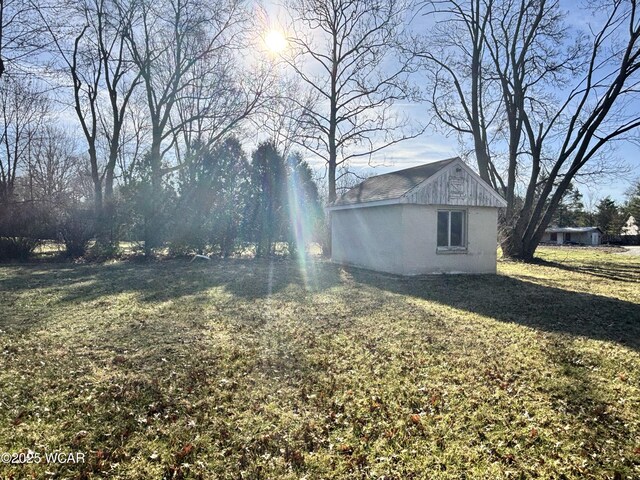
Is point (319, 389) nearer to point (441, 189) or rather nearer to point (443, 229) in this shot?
point (441, 189)

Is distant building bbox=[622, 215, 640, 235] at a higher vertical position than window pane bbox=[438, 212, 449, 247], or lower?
higher

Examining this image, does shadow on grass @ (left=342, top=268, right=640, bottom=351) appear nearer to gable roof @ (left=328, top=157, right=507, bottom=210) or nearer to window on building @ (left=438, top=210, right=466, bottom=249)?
window on building @ (left=438, top=210, right=466, bottom=249)

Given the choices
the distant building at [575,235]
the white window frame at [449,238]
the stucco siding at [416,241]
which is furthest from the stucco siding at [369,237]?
the distant building at [575,235]

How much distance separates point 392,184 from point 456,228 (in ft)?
8.82

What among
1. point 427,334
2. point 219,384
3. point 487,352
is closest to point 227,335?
point 219,384

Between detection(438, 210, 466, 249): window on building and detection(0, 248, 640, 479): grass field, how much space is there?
4.49 meters

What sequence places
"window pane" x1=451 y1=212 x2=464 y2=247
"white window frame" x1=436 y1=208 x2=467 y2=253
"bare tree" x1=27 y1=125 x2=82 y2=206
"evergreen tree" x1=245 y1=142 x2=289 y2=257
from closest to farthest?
"white window frame" x1=436 y1=208 x2=467 y2=253
"window pane" x1=451 y1=212 x2=464 y2=247
"evergreen tree" x1=245 y1=142 x2=289 y2=257
"bare tree" x1=27 y1=125 x2=82 y2=206

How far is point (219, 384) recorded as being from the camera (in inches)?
163

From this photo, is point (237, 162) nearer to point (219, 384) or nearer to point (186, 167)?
point (186, 167)

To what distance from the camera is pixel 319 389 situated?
4047 mm

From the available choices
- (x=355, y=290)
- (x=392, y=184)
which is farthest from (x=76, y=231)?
(x=392, y=184)

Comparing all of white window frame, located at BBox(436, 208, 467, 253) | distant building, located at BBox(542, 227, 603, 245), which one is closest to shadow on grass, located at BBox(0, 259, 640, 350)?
white window frame, located at BBox(436, 208, 467, 253)

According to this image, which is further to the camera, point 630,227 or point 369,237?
point 630,227

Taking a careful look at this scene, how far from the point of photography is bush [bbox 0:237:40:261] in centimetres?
1555
